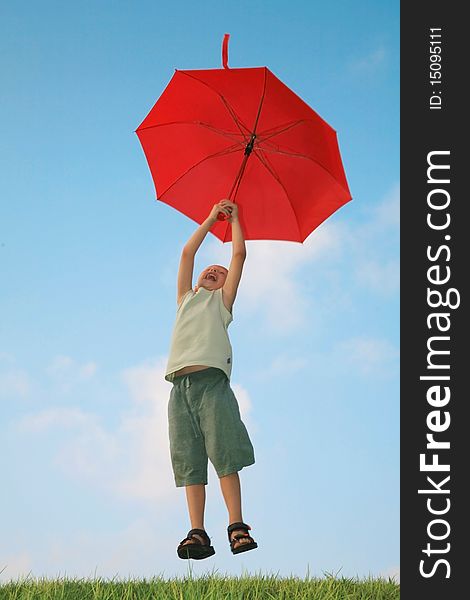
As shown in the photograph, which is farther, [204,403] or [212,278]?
[212,278]

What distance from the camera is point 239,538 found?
365 cm

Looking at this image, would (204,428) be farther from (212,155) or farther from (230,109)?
(230,109)

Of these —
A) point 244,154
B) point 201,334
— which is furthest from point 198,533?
point 244,154

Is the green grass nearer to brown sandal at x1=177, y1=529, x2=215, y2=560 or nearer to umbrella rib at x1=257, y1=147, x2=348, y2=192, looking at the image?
brown sandal at x1=177, y1=529, x2=215, y2=560

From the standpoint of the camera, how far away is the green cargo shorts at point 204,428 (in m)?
3.82

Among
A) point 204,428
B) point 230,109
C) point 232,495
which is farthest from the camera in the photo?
point 230,109

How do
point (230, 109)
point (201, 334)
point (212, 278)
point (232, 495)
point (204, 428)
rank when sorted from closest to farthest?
point (232, 495)
point (204, 428)
point (201, 334)
point (230, 109)
point (212, 278)

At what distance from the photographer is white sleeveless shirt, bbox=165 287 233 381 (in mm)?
3977

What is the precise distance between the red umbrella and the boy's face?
0.26 metres

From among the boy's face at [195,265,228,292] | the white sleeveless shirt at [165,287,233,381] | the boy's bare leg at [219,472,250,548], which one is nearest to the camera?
the boy's bare leg at [219,472,250,548]

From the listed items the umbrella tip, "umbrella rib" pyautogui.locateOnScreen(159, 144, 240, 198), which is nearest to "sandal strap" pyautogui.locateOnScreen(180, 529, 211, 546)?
"umbrella rib" pyautogui.locateOnScreen(159, 144, 240, 198)

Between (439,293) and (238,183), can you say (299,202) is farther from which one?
(439,293)

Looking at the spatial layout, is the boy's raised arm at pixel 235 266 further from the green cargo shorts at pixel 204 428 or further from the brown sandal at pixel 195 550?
the brown sandal at pixel 195 550

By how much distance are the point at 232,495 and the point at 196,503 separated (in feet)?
0.72
